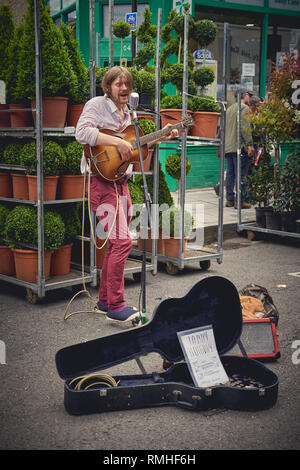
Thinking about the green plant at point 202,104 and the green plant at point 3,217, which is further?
the green plant at point 202,104

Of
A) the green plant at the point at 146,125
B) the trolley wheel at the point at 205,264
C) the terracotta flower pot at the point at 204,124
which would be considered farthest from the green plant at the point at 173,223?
the green plant at the point at 146,125

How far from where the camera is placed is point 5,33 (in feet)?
17.9

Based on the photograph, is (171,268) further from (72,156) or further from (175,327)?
(175,327)

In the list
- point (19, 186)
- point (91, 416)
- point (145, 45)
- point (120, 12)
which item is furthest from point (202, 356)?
point (120, 12)

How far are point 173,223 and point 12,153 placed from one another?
6.41ft

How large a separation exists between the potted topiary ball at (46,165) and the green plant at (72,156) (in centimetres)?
12

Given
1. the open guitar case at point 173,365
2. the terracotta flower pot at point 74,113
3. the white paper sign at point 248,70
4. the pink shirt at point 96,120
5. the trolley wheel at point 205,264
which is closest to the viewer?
the open guitar case at point 173,365

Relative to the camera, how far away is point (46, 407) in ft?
10.9

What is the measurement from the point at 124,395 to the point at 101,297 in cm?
185

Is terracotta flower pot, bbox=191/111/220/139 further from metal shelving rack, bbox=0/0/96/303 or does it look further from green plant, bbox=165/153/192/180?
metal shelving rack, bbox=0/0/96/303

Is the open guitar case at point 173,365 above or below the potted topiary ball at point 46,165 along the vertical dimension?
below

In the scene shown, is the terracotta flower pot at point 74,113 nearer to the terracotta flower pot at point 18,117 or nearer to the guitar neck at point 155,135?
the terracotta flower pot at point 18,117

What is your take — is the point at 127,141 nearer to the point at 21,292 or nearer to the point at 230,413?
the point at 21,292

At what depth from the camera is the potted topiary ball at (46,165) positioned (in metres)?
5.16
